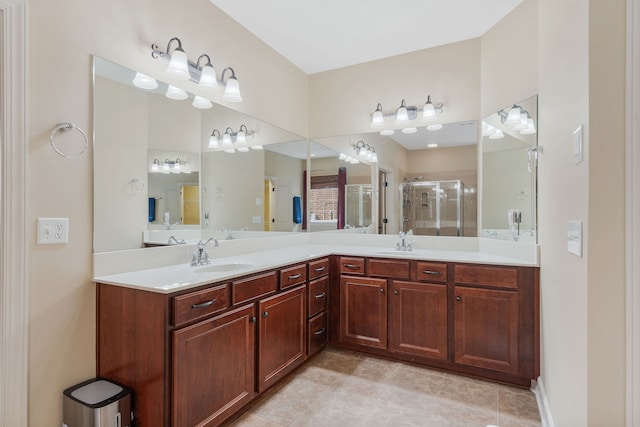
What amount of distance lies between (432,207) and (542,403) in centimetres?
166

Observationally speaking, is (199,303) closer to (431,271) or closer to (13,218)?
(13,218)

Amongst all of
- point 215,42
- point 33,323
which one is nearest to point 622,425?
point 33,323

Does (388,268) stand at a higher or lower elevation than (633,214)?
lower

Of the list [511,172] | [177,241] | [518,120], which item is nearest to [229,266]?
[177,241]

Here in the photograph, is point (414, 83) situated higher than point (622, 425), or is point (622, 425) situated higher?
point (414, 83)

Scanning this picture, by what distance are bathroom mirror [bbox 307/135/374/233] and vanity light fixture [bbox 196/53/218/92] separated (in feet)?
5.06

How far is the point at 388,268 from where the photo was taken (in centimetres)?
265

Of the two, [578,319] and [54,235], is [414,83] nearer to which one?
[578,319]

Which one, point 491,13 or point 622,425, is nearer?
point 622,425

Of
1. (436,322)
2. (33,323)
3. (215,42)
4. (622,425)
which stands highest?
(215,42)

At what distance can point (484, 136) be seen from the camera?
280 cm

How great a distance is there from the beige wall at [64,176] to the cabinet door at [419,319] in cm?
203

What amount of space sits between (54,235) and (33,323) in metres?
0.40

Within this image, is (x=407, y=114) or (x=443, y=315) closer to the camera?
(x=443, y=315)
